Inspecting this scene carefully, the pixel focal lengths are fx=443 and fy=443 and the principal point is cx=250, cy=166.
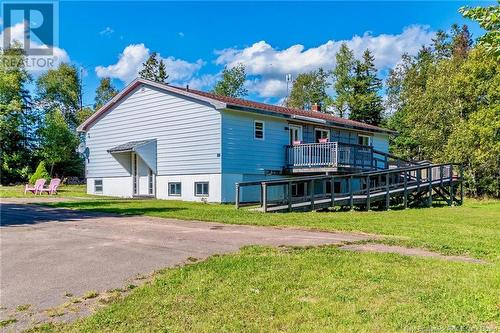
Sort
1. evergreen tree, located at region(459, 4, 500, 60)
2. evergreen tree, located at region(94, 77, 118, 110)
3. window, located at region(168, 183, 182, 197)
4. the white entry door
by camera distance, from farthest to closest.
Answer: evergreen tree, located at region(94, 77, 118, 110), the white entry door, window, located at region(168, 183, 182, 197), evergreen tree, located at region(459, 4, 500, 60)

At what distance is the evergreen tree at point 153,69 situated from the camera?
55.5 meters

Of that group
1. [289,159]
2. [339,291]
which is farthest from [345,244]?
[289,159]

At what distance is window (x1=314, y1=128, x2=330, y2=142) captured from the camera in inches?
974

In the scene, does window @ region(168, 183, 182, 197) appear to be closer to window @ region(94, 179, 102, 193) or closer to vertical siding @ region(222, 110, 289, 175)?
vertical siding @ region(222, 110, 289, 175)

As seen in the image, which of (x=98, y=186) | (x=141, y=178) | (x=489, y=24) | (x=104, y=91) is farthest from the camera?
(x=104, y=91)

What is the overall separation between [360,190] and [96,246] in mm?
14229

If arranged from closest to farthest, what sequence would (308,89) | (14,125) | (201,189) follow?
(201,189)
(14,125)
(308,89)

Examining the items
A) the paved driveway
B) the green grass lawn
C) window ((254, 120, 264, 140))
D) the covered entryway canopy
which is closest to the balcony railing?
window ((254, 120, 264, 140))

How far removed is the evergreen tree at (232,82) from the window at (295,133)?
33.2 metres

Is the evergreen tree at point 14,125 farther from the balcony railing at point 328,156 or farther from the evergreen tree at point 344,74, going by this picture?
the evergreen tree at point 344,74

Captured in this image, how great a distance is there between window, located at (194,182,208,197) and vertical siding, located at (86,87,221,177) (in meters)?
0.64

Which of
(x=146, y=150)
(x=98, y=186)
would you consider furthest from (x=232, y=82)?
(x=146, y=150)

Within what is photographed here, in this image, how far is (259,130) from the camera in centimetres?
2144

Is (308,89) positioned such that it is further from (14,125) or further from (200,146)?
(200,146)
